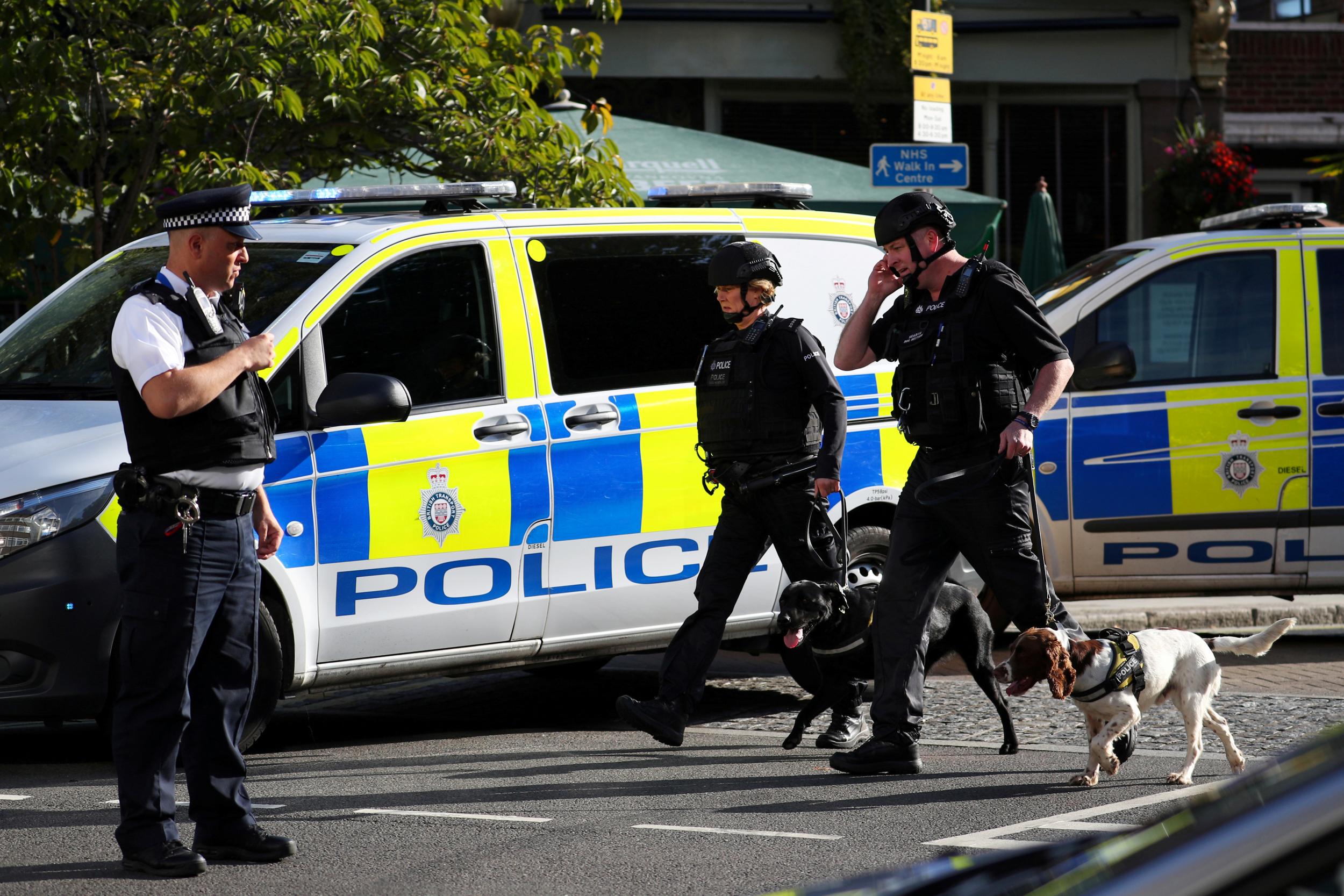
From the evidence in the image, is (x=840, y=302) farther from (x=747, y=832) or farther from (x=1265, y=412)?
(x=747, y=832)

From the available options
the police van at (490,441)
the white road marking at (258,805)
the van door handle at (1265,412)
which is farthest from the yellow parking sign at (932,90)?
the white road marking at (258,805)

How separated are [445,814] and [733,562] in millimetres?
1526

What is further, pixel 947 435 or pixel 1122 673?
pixel 947 435

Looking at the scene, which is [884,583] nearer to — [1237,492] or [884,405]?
[884,405]

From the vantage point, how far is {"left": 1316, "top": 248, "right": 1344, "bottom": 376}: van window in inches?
316

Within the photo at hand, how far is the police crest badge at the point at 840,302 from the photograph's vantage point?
690 centimetres

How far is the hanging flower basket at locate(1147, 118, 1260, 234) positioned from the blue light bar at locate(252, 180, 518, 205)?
38.3 feet

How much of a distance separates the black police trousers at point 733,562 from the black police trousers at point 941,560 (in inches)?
20.8

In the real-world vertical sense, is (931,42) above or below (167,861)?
above

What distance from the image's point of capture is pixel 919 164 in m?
11.0

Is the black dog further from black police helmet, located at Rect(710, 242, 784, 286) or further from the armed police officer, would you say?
black police helmet, located at Rect(710, 242, 784, 286)

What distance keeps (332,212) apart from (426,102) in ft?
2.52

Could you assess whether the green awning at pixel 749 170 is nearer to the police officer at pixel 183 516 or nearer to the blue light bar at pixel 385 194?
the blue light bar at pixel 385 194

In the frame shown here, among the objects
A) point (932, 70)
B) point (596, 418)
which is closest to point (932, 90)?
point (932, 70)
